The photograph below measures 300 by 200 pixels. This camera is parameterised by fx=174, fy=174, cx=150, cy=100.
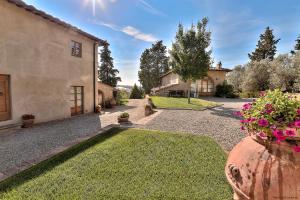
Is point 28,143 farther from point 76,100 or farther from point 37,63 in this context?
point 76,100

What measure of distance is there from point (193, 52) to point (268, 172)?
15.0 meters

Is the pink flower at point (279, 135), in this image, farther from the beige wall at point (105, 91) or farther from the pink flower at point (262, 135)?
the beige wall at point (105, 91)

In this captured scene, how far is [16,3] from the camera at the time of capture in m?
7.48

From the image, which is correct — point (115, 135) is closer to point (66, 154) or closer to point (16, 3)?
point (66, 154)

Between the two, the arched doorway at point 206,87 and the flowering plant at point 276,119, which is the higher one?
the arched doorway at point 206,87

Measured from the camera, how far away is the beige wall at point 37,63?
299 inches

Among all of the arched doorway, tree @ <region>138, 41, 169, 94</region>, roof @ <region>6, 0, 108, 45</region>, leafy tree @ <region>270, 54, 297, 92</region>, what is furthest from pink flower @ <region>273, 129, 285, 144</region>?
tree @ <region>138, 41, 169, 94</region>

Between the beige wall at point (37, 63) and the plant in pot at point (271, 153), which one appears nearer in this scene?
the plant in pot at point (271, 153)

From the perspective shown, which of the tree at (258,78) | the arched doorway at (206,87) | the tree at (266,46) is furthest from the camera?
the tree at (266,46)

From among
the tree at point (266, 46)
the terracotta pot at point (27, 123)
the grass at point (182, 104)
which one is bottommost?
the terracotta pot at point (27, 123)

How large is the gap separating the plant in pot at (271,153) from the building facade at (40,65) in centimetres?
909

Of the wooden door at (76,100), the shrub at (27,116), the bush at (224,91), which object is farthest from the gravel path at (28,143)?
the bush at (224,91)

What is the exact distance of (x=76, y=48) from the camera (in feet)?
38.2

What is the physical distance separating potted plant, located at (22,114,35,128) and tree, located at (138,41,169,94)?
117 feet
